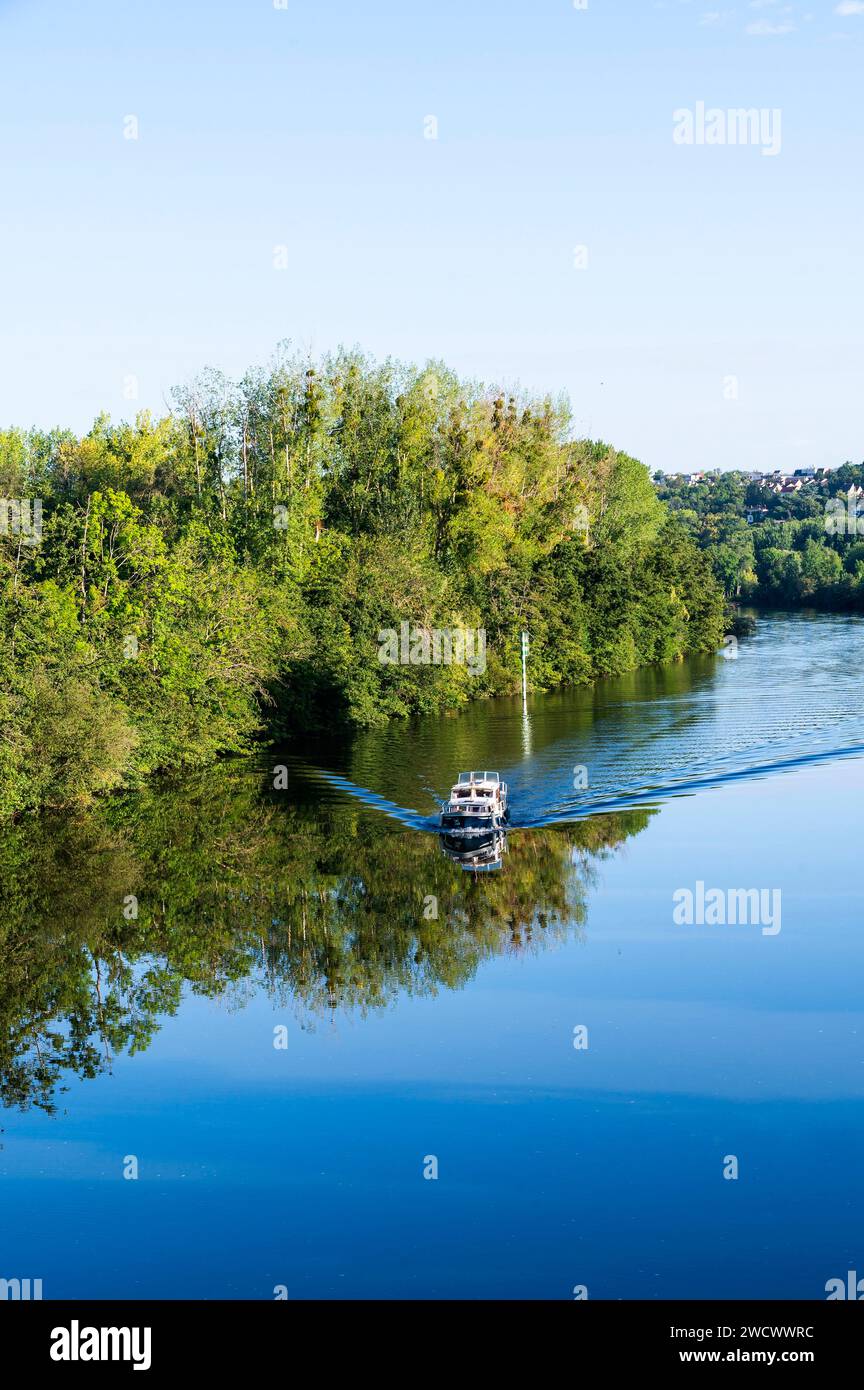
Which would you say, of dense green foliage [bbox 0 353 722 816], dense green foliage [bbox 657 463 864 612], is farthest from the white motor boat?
dense green foliage [bbox 657 463 864 612]

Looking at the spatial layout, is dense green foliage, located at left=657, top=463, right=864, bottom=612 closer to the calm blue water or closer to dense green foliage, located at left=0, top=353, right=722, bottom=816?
dense green foliage, located at left=0, top=353, right=722, bottom=816

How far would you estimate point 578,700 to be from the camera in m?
77.0

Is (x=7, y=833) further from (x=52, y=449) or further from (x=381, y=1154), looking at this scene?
(x=52, y=449)

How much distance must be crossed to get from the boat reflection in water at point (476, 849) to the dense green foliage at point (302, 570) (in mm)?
12203

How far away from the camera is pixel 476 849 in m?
41.5

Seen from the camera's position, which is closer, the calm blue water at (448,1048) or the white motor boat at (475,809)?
the calm blue water at (448,1048)

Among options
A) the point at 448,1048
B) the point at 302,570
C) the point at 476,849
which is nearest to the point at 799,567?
the point at 302,570

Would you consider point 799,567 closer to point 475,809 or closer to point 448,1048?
point 475,809

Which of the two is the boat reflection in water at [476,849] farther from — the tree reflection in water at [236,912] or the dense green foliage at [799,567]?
the dense green foliage at [799,567]

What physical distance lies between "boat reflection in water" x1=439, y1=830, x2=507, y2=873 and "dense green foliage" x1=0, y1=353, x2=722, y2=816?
480 inches

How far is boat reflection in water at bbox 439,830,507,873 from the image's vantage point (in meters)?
40.4

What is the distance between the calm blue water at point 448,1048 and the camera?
722 inches

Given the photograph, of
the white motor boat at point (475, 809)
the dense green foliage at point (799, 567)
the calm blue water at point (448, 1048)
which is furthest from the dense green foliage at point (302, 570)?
the dense green foliage at point (799, 567)

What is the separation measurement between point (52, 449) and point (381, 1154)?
104583 millimetres
